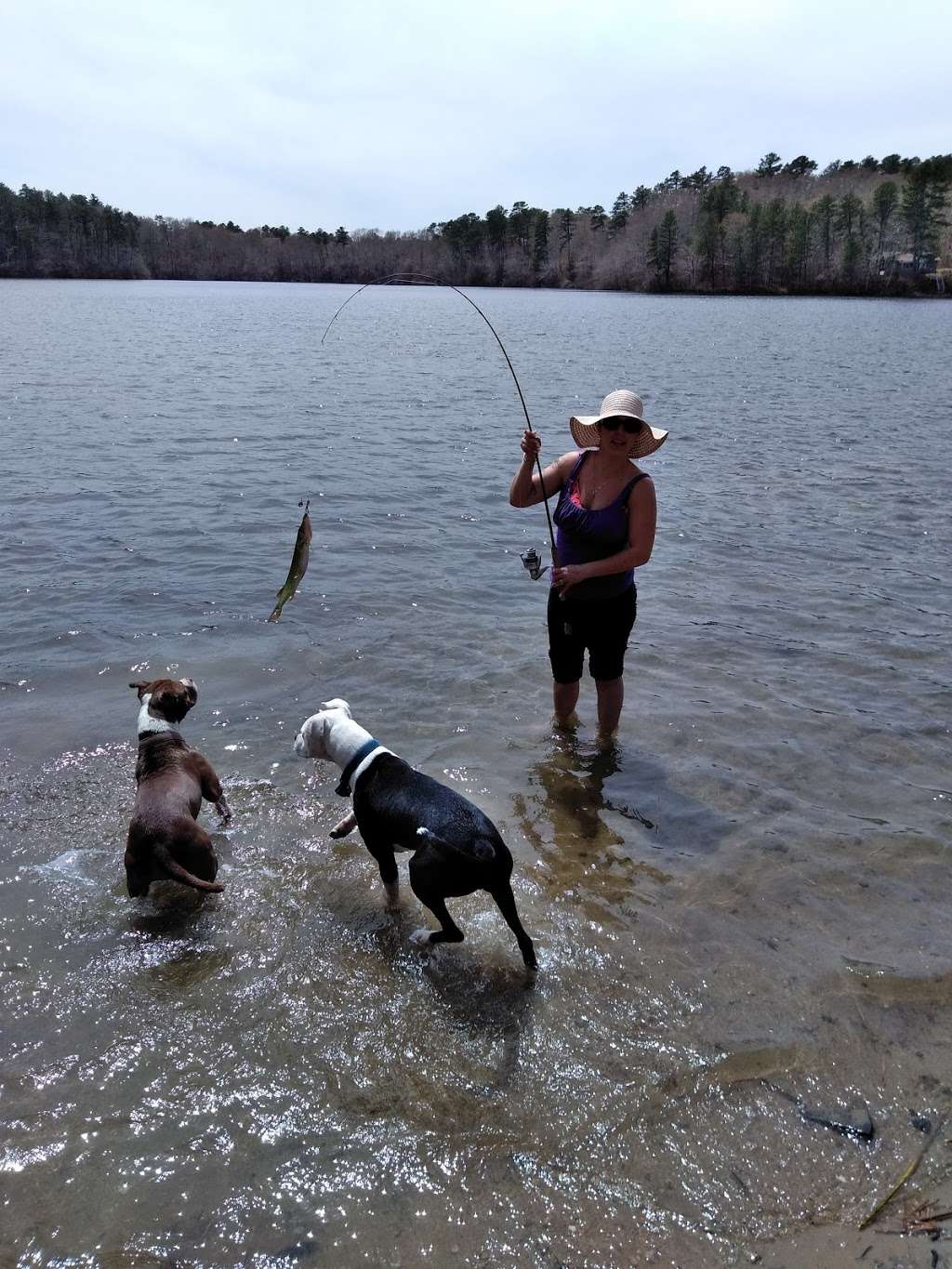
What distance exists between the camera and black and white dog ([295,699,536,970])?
418 cm

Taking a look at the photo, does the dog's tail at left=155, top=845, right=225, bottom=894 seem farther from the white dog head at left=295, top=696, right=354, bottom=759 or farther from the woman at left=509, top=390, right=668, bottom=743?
the woman at left=509, top=390, right=668, bottom=743

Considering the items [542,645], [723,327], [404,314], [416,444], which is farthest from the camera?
[404,314]

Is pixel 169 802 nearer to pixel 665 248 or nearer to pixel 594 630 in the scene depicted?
pixel 594 630

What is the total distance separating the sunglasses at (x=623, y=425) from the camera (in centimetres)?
554

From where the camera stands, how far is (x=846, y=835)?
5.70 metres

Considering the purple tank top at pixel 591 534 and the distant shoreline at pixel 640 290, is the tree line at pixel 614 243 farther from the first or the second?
the purple tank top at pixel 591 534

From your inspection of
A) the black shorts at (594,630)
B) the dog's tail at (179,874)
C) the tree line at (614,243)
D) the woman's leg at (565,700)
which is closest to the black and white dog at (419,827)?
the dog's tail at (179,874)

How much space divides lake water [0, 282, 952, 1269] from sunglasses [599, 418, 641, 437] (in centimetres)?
255

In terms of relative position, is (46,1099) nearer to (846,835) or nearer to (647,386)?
(846,835)

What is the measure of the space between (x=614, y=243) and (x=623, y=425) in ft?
499

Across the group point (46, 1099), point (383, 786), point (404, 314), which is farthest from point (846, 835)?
point (404, 314)

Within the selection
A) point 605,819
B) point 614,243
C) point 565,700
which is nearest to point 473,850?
point 605,819

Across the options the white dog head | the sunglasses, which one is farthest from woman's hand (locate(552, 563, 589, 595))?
the white dog head

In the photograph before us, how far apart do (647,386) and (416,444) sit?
11.5 meters
